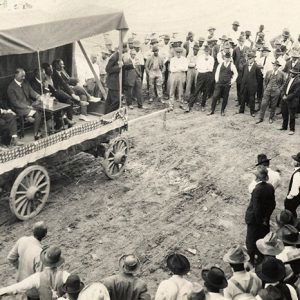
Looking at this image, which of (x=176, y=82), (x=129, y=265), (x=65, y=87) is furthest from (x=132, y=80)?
(x=129, y=265)

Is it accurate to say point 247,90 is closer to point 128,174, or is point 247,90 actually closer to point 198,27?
point 128,174

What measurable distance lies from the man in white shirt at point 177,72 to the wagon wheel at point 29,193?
6.96 meters

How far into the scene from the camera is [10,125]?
8516 mm

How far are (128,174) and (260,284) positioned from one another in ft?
18.6

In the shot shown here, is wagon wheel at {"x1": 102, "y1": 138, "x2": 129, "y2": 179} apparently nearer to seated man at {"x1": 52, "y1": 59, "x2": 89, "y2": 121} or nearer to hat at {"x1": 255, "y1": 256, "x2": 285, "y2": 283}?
seated man at {"x1": 52, "y1": 59, "x2": 89, "y2": 121}

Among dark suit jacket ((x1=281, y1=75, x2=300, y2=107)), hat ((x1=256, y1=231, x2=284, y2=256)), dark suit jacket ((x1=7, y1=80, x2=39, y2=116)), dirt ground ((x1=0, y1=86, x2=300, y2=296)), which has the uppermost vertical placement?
dark suit jacket ((x1=7, y1=80, x2=39, y2=116))

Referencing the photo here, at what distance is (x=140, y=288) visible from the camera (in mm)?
4844

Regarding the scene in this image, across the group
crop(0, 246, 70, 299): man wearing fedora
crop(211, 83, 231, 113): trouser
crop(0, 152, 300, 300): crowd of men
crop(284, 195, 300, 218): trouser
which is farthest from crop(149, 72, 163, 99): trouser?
crop(0, 246, 70, 299): man wearing fedora

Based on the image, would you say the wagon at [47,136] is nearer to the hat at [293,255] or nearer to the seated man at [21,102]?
the seated man at [21,102]

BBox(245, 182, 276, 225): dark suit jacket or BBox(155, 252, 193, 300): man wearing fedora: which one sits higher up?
BBox(155, 252, 193, 300): man wearing fedora

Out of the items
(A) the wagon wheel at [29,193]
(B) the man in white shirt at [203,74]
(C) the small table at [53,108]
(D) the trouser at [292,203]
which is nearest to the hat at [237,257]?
(D) the trouser at [292,203]

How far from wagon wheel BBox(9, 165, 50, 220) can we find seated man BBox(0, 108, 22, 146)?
80 cm

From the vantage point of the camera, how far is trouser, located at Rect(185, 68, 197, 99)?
15070 mm

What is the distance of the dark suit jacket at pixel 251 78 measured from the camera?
45.7 ft
